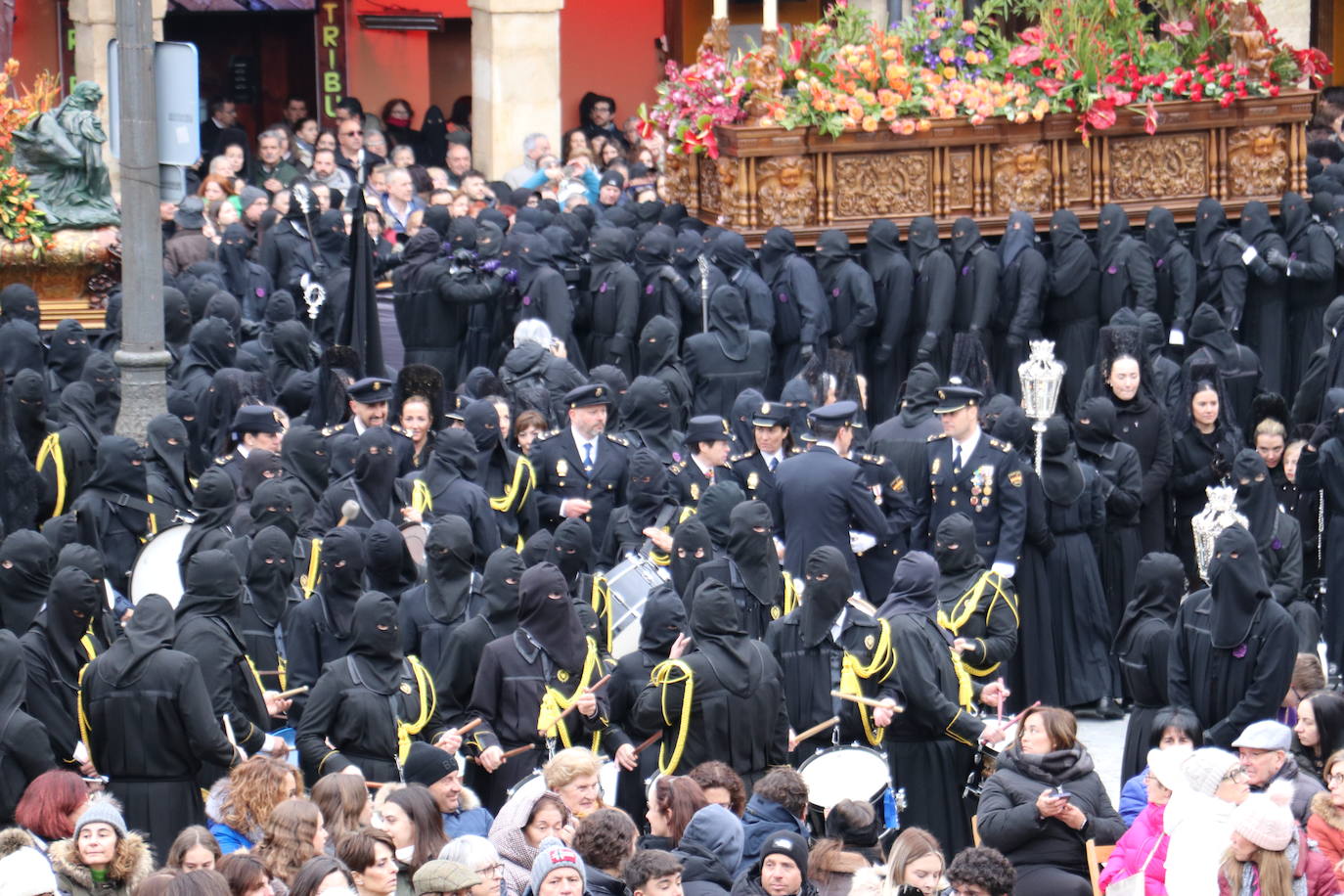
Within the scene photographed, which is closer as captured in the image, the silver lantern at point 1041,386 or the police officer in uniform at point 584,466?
the police officer in uniform at point 584,466

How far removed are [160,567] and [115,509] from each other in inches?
29.4

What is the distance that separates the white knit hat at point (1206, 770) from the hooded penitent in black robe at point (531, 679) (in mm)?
2606

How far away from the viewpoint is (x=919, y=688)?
34.1 ft

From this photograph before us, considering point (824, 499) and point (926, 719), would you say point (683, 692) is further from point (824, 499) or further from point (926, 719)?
point (824, 499)

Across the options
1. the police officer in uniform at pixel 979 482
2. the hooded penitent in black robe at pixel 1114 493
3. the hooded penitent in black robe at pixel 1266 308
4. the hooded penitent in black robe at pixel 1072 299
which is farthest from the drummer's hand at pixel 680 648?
the hooded penitent in black robe at pixel 1266 308

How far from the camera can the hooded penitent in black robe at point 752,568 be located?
11.3 metres

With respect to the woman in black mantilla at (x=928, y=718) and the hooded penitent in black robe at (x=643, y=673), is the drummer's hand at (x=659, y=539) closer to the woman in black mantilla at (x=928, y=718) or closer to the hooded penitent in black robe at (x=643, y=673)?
the hooded penitent in black robe at (x=643, y=673)

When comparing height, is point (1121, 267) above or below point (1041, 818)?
above

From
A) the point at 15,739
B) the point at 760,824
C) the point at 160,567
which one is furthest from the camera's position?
the point at 160,567

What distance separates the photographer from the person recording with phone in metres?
9.24

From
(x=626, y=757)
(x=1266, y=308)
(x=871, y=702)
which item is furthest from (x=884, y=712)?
(x=1266, y=308)

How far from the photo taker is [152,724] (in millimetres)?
9570

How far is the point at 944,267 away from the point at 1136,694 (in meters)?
6.80

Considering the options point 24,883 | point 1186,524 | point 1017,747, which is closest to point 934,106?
point 1186,524
